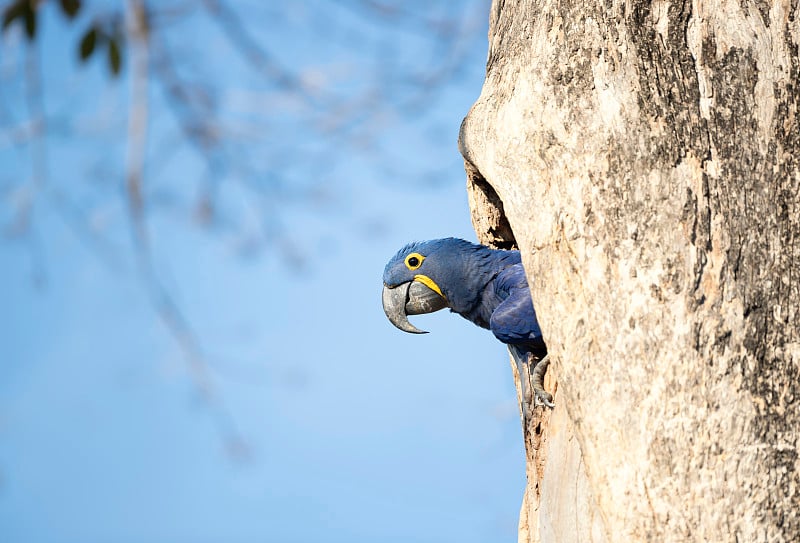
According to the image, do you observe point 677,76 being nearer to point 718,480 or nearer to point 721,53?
point 721,53

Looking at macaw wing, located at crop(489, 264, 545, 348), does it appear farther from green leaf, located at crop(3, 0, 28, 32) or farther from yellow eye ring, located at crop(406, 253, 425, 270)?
green leaf, located at crop(3, 0, 28, 32)

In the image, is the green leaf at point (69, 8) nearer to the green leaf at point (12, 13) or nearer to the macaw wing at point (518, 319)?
the green leaf at point (12, 13)

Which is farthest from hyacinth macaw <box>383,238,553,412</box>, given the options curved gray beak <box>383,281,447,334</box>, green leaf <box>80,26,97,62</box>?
green leaf <box>80,26,97,62</box>

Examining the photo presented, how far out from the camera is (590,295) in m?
2.17

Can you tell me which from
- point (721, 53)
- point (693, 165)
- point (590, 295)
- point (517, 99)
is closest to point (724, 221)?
point (693, 165)

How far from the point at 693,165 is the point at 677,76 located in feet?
0.97

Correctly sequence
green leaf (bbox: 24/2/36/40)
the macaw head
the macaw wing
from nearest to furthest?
the macaw wing
green leaf (bbox: 24/2/36/40)
the macaw head

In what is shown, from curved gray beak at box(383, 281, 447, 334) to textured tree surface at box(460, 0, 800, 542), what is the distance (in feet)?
3.99

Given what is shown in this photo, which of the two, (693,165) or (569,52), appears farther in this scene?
(569,52)

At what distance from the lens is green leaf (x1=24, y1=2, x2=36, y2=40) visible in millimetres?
3342

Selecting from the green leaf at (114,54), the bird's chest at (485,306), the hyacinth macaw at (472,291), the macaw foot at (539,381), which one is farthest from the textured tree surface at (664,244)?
the green leaf at (114,54)

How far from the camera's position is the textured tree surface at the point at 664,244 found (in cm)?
202

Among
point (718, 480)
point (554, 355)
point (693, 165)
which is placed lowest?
point (718, 480)

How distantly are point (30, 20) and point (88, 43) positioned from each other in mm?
298
